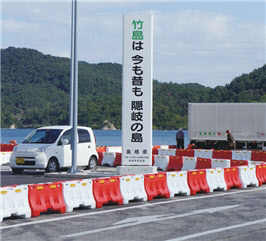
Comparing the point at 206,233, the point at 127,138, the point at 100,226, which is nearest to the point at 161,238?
the point at 206,233

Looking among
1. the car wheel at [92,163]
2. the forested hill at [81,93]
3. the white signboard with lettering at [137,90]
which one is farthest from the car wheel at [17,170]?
the forested hill at [81,93]

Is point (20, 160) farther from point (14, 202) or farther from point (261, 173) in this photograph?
point (14, 202)

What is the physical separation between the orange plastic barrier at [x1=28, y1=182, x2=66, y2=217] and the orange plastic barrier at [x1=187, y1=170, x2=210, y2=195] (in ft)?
15.3

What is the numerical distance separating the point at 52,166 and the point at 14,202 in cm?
985

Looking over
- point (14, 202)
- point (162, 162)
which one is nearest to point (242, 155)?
point (162, 162)

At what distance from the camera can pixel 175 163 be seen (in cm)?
2744

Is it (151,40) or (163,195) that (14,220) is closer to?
(163,195)

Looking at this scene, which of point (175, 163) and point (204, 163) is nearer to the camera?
point (204, 163)

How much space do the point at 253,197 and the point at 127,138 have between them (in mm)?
5065

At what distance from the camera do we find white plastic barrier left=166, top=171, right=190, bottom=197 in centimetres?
1702

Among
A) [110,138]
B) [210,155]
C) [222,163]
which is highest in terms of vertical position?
[110,138]

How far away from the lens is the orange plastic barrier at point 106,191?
49.2ft

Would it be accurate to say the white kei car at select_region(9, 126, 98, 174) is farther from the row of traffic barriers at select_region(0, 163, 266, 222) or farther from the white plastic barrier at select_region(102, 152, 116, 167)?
the row of traffic barriers at select_region(0, 163, 266, 222)

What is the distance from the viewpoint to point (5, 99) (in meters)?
163
